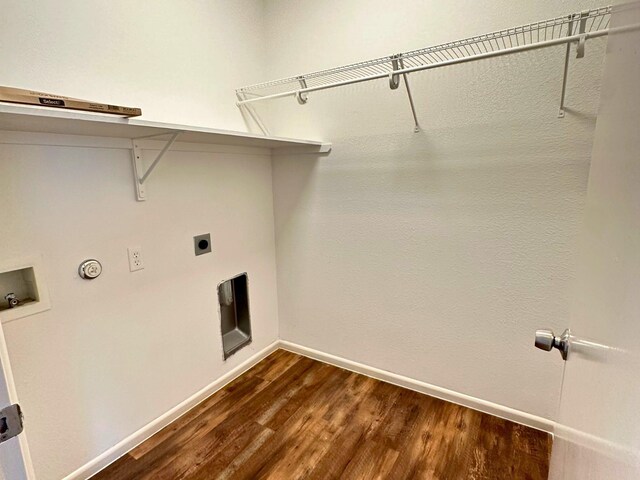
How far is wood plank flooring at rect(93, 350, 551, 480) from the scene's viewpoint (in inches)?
60.2

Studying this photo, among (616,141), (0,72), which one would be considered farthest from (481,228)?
(0,72)

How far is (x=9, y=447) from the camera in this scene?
56 cm

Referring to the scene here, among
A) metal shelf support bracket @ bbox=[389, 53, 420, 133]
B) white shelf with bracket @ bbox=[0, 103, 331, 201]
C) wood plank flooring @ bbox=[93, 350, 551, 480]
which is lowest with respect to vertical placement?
wood plank flooring @ bbox=[93, 350, 551, 480]

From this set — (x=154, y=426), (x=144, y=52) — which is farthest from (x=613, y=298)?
(x=154, y=426)

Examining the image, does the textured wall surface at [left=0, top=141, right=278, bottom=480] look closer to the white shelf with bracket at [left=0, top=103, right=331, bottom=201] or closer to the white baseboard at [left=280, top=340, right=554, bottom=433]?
the white shelf with bracket at [left=0, top=103, right=331, bottom=201]

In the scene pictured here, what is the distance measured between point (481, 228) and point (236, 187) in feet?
4.75

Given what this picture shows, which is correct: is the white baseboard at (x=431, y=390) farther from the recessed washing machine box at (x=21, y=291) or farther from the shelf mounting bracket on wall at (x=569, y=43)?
the recessed washing machine box at (x=21, y=291)

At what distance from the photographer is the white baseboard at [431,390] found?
5.72 feet

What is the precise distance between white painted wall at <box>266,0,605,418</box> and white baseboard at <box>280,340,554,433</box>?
4cm

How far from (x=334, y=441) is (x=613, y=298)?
1582mm

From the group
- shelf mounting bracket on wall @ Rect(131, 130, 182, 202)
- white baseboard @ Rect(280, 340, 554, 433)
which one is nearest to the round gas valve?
shelf mounting bracket on wall @ Rect(131, 130, 182, 202)

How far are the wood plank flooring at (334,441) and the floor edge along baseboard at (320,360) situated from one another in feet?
0.11

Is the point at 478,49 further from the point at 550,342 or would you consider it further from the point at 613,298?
the point at 613,298

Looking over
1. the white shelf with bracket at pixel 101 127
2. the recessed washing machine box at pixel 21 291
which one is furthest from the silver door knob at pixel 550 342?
the recessed washing machine box at pixel 21 291
